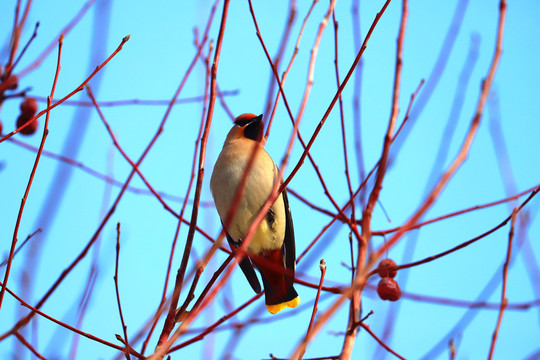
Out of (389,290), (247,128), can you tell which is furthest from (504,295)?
(247,128)

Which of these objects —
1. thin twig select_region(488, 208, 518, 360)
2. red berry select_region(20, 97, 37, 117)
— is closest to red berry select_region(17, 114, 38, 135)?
red berry select_region(20, 97, 37, 117)

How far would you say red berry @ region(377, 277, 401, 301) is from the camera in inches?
110

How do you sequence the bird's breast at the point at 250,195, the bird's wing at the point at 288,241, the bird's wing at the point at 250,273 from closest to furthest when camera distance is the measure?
the bird's breast at the point at 250,195, the bird's wing at the point at 250,273, the bird's wing at the point at 288,241

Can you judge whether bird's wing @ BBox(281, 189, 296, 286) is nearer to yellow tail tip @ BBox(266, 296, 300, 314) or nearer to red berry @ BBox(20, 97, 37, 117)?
yellow tail tip @ BBox(266, 296, 300, 314)

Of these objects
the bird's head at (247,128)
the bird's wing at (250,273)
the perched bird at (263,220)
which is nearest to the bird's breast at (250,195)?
the perched bird at (263,220)

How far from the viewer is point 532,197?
2.21 m

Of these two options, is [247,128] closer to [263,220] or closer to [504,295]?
[263,220]

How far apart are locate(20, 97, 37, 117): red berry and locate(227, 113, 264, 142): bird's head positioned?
189cm

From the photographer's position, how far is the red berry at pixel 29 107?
3.15 metres

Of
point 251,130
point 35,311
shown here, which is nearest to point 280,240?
point 251,130

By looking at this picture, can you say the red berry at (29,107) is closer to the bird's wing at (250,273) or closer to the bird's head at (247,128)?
the bird's wing at (250,273)

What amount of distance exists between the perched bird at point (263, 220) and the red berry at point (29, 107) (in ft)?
4.26

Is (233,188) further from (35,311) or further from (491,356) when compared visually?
(491,356)

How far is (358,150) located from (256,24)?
2.18 feet
